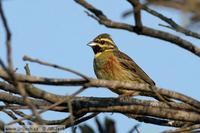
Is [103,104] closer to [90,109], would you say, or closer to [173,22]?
[90,109]

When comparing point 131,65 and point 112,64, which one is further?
point 131,65

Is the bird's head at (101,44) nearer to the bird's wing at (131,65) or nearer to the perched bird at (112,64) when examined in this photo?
the perched bird at (112,64)

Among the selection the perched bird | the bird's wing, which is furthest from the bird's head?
the bird's wing

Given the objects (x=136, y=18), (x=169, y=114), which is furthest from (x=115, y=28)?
(x=169, y=114)

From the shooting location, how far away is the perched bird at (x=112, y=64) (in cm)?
816

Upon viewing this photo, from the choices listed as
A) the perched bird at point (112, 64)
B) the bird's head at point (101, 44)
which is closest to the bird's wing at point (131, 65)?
the perched bird at point (112, 64)

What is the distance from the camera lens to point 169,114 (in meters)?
4.04

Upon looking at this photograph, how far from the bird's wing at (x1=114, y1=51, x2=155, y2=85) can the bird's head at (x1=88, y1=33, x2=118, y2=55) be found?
0.19 meters

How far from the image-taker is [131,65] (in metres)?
8.69

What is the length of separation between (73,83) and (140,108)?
37.2 inches

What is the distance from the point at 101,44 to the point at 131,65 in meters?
0.63

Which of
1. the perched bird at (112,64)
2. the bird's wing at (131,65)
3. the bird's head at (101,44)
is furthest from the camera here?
the bird's head at (101,44)

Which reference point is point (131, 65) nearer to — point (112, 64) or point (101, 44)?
point (112, 64)

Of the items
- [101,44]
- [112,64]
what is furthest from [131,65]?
[101,44]
